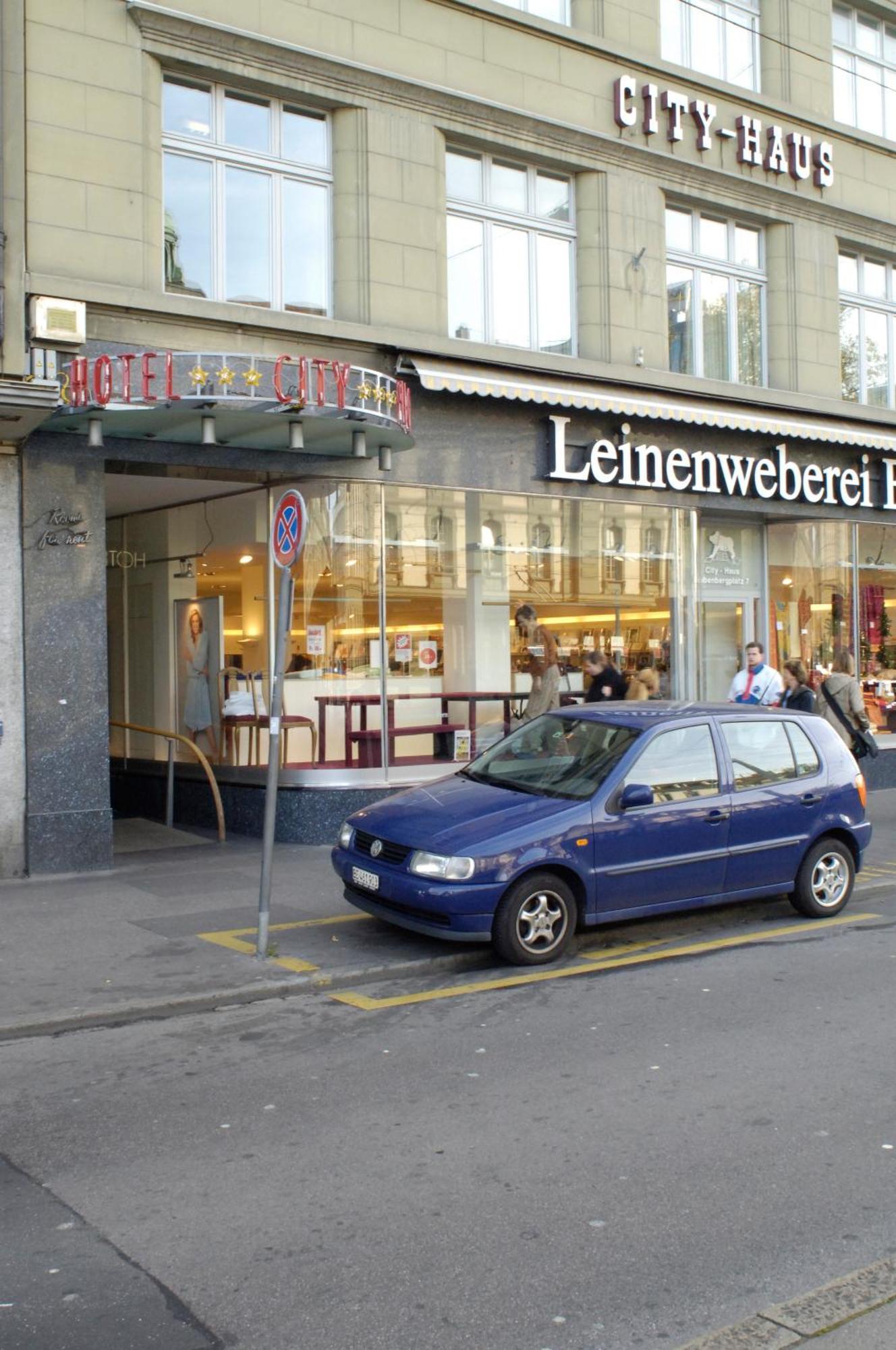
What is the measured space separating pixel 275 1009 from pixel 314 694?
6364 millimetres

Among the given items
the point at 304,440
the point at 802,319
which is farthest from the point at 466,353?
the point at 802,319

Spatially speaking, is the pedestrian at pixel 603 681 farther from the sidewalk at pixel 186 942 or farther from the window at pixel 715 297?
the window at pixel 715 297

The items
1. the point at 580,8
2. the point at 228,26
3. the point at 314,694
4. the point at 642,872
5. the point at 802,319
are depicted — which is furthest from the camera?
the point at 802,319

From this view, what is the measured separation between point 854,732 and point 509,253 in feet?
21.8

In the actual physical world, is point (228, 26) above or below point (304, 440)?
above

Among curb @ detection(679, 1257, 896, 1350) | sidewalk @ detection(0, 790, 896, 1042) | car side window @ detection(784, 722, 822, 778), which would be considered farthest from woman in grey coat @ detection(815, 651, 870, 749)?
curb @ detection(679, 1257, 896, 1350)

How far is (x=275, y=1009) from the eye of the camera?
287 inches

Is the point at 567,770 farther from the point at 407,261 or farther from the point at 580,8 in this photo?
the point at 580,8

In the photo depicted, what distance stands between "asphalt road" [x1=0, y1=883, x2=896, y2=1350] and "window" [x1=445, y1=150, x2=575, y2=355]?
8.99 meters

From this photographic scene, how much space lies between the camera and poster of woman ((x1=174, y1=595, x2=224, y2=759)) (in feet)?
47.0

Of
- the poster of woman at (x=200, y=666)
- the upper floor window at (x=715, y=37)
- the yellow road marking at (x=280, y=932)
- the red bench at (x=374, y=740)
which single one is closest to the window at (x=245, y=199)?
the poster of woman at (x=200, y=666)

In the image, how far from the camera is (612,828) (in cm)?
834

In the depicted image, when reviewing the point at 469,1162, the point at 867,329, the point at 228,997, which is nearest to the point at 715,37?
the point at 867,329

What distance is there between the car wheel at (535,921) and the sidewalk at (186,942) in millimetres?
329
